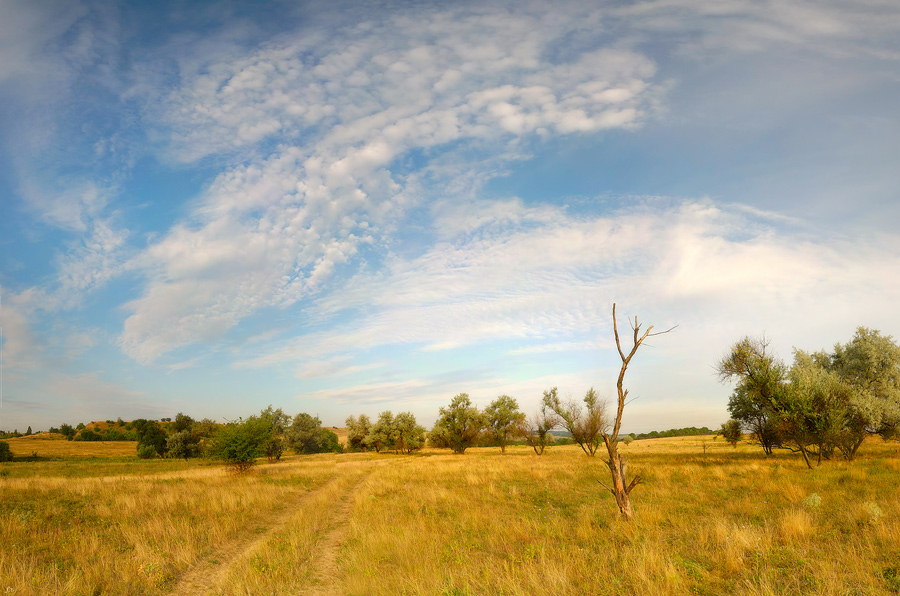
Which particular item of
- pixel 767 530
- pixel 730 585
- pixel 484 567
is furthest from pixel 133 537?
pixel 767 530

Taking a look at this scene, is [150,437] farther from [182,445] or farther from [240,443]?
[240,443]

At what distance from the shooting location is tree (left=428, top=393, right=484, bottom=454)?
59094mm

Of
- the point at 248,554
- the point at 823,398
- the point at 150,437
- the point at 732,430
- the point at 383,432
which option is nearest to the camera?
the point at 248,554

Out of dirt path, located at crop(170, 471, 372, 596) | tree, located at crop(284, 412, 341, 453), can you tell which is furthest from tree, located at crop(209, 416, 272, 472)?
tree, located at crop(284, 412, 341, 453)

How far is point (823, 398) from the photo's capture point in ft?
72.7

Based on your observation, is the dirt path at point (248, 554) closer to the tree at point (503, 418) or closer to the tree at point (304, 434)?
the tree at point (503, 418)

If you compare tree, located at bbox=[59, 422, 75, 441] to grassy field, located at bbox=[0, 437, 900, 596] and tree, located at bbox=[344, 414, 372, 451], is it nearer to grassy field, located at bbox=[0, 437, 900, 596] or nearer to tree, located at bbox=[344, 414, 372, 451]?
tree, located at bbox=[344, 414, 372, 451]

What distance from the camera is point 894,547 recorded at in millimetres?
8125

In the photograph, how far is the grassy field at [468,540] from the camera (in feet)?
24.5

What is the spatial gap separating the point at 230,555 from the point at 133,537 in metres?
3.28

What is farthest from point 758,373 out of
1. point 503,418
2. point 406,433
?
point 406,433

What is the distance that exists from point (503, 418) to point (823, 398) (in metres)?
38.9

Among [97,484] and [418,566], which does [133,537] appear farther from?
[97,484]

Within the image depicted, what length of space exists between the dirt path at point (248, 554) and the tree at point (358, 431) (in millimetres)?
65050
